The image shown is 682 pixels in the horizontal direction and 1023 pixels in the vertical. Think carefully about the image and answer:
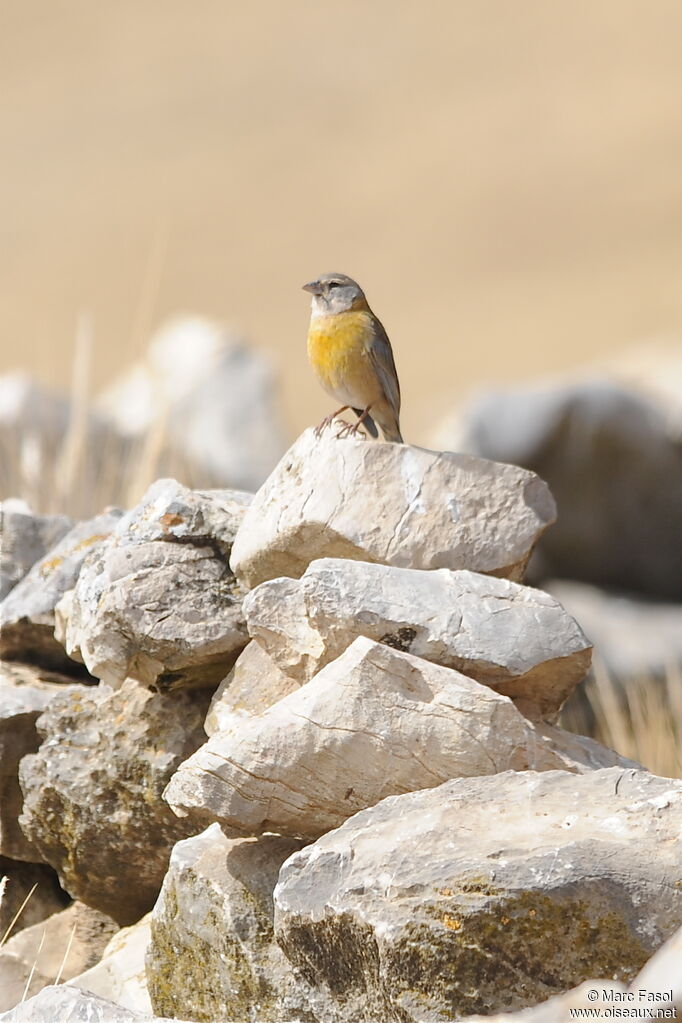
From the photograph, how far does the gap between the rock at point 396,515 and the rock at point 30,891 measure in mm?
1334

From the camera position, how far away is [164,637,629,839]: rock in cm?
340

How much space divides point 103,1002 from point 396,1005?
0.67 metres

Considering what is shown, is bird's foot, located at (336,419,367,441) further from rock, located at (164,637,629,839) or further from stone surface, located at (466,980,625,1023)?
stone surface, located at (466,980,625,1023)

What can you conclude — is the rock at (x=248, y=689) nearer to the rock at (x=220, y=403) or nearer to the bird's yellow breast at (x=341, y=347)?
the bird's yellow breast at (x=341, y=347)

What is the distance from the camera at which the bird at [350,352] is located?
4922 millimetres

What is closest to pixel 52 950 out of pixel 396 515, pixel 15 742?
pixel 15 742

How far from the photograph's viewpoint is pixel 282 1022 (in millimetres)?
3219

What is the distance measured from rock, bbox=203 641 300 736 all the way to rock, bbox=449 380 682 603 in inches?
318

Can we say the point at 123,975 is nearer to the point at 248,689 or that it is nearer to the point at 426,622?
the point at 248,689

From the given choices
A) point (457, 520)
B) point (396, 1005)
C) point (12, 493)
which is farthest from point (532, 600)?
point (12, 493)

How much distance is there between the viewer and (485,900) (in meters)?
2.86

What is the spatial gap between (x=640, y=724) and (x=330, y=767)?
4.16 metres

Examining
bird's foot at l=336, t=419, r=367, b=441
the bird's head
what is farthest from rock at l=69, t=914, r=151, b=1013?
the bird's head

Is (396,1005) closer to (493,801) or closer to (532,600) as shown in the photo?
(493,801)
